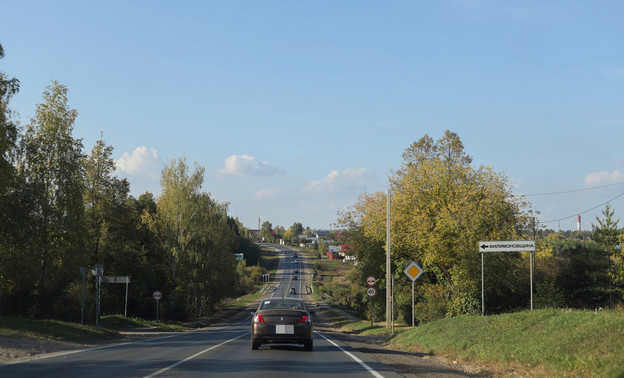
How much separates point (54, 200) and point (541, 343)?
32.0 metres

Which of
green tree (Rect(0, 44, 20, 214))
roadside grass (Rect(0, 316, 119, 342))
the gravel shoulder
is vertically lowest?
roadside grass (Rect(0, 316, 119, 342))

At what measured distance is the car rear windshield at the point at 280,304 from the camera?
633 inches

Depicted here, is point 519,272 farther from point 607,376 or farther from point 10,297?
point 10,297

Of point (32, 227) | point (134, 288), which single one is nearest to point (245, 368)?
point (32, 227)

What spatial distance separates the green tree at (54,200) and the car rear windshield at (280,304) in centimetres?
2207

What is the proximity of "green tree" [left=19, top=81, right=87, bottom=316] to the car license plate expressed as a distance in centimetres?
2314

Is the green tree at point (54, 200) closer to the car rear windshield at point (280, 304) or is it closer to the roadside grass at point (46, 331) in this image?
the roadside grass at point (46, 331)

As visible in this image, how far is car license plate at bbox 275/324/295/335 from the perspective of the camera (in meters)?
15.3

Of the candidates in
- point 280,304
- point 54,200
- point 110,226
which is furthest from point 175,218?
point 280,304

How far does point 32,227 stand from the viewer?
108 ft

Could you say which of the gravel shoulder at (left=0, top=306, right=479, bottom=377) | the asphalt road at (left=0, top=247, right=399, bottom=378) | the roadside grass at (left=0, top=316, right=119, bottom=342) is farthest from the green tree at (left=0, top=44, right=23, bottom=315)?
the asphalt road at (left=0, top=247, right=399, bottom=378)

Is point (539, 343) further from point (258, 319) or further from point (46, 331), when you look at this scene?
point (46, 331)

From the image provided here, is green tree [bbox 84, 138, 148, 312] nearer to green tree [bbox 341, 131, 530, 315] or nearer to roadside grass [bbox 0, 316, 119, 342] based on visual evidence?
roadside grass [bbox 0, 316, 119, 342]

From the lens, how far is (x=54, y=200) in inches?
1410
